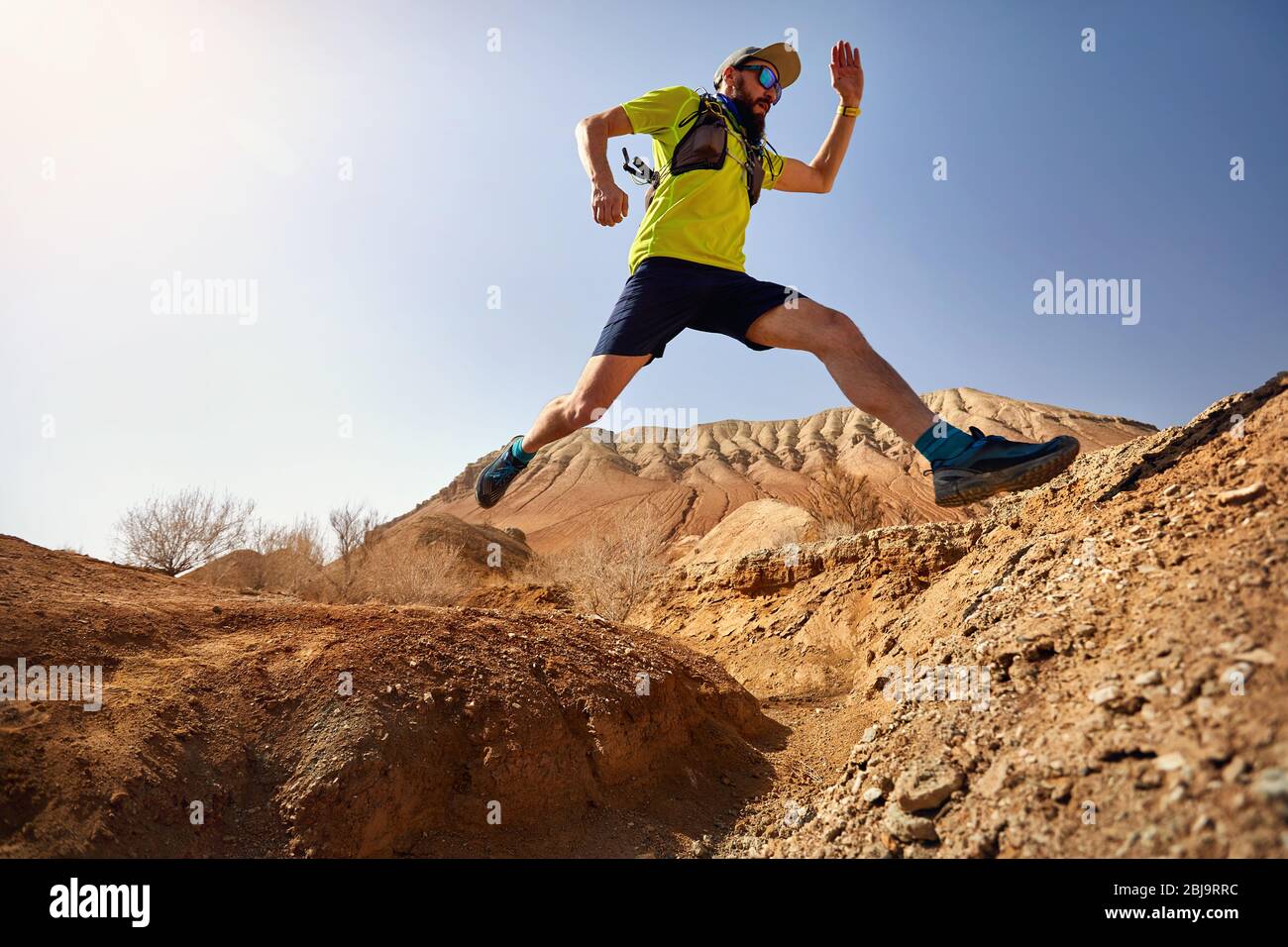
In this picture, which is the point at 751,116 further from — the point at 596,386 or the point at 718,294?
the point at 596,386

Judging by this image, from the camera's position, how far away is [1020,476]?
2.67 metres

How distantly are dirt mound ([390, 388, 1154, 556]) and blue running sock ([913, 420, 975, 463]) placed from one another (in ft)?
90.8

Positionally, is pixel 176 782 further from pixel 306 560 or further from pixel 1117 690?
pixel 306 560

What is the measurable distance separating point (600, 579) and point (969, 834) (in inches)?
447

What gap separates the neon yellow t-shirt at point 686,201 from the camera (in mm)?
2918

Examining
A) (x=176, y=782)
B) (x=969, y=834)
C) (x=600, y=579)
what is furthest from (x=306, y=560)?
(x=969, y=834)

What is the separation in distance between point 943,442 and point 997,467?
0.69ft

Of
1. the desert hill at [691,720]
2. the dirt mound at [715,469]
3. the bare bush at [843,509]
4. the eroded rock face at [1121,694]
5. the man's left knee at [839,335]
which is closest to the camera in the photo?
the eroded rock face at [1121,694]

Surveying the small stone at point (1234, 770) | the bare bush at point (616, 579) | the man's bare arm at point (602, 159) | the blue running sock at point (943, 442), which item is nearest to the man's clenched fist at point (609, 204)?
the man's bare arm at point (602, 159)

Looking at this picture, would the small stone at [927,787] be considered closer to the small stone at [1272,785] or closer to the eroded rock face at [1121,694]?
the eroded rock face at [1121,694]

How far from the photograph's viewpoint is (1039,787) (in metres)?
1.77

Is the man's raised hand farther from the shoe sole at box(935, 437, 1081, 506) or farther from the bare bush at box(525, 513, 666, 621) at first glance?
the bare bush at box(525, 513, 666, 621)

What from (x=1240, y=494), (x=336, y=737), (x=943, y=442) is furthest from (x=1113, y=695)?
(x=336, y=737)

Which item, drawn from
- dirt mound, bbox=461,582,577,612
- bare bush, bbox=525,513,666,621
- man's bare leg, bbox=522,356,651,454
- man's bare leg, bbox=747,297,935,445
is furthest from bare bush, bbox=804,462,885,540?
man's bare leg, bbox=522,356,651,454
